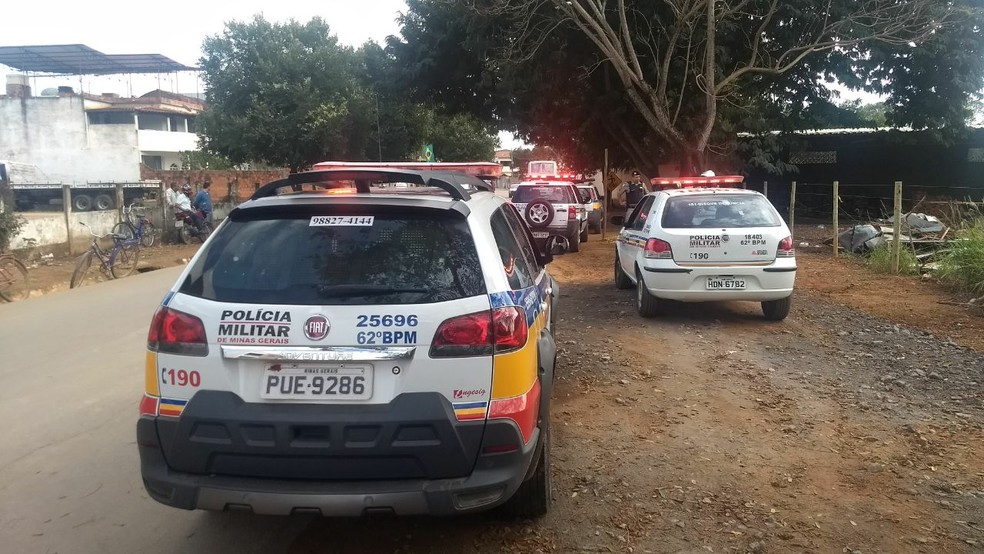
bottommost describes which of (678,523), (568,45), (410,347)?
(678,523)

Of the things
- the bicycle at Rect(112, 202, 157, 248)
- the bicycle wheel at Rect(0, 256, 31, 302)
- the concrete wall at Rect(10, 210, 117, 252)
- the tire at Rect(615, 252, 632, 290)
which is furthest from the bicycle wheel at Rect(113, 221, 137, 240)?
the tire at Rect(615, 252, 632, 290)

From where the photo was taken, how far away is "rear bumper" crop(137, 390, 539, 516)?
2.86 meters

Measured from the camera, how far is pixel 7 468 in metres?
4.56

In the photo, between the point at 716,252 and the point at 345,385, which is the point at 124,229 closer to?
the point at 716,252

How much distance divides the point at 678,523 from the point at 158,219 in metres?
18.8

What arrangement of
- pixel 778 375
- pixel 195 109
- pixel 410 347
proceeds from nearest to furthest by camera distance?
pixel 410 347
pixel 778 375
pixel 195 109

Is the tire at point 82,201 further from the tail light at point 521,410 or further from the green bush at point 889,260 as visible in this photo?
the tail light at point 521,410

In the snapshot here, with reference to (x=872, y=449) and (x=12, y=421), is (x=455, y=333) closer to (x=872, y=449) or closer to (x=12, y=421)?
(x=872, y=449)

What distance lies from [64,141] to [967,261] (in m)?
45.2

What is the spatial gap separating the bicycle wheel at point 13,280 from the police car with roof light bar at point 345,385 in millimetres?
9723

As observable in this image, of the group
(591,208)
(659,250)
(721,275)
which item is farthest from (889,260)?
(591,208)

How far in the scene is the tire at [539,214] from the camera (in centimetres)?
1631

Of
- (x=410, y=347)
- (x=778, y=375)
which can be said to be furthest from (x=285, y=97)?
(x=410, y=347)

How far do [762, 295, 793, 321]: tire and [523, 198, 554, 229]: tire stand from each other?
821 cm
